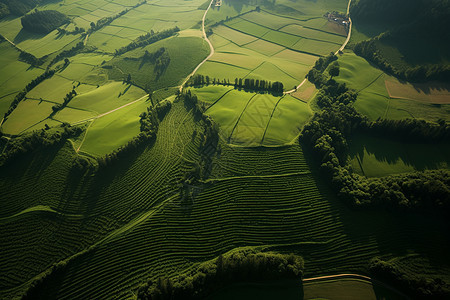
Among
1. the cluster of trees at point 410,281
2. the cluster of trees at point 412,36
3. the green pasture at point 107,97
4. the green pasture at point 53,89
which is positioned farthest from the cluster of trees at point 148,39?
the cluster of trees at point 410,281

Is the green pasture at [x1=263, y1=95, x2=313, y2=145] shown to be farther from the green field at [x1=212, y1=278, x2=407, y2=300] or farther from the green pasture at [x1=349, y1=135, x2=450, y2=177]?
the green field at [x1=212, y1=278, x2=407, y2=300]

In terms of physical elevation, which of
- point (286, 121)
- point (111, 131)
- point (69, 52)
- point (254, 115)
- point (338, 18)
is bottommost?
point (111, 131)

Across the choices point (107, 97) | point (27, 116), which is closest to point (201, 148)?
point (107, 97)

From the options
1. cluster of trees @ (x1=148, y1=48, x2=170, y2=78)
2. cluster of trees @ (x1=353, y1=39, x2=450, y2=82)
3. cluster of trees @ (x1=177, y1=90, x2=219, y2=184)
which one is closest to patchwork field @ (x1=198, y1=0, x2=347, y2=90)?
cluster of trees @ (x1=353, y1=39, x2=450, y2=82)

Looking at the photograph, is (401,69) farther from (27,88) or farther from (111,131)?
(27,88)

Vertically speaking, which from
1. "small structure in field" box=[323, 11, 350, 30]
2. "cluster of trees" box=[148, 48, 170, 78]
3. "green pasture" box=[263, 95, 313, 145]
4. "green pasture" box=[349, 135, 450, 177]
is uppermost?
"small structure in field" box=[323, 11, 350, 30]

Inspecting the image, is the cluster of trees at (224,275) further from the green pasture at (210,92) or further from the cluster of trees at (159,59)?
the cluster of trees at (159,59)

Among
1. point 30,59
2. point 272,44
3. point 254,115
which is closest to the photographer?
point 254,115
